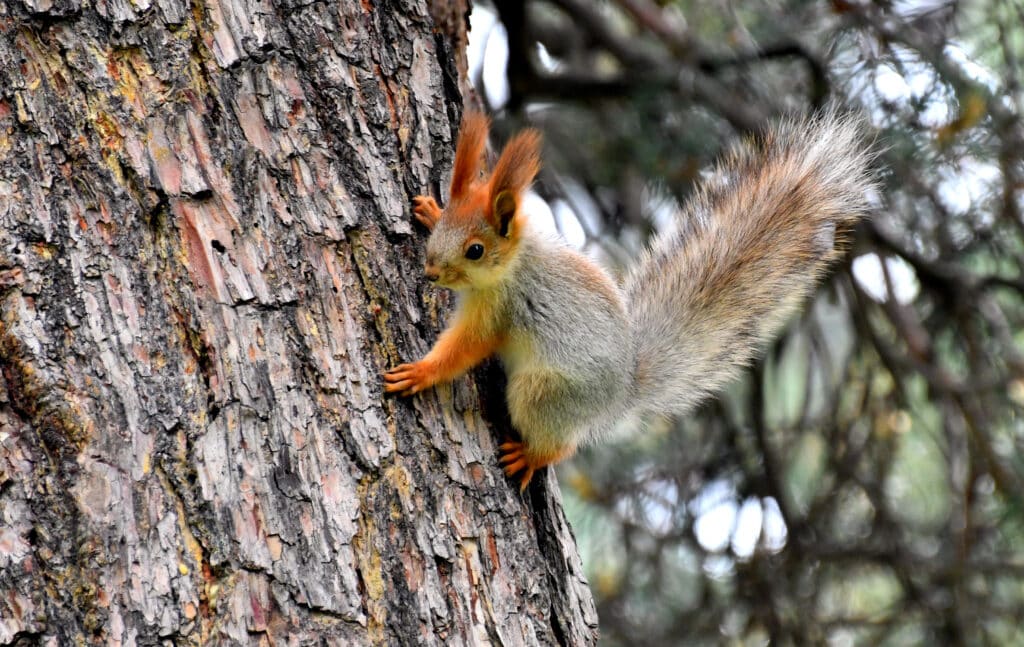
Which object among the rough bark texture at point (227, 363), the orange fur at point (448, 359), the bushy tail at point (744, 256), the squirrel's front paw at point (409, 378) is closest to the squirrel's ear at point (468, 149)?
the rough bark texture at point (227, 363)

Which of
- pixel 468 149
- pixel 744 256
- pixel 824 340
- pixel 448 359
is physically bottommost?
pixel 824 340

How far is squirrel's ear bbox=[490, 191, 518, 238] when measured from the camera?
175cm

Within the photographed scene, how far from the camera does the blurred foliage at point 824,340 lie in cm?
246

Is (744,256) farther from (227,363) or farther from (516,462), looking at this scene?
(227,363)

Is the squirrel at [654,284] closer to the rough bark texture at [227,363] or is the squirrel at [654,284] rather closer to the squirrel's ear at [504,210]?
the squirrel's ear at [504,210]

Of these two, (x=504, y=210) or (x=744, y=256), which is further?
(x=744, y=256)

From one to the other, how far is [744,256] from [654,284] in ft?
0.64

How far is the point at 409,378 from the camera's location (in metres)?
1.47

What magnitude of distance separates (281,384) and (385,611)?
1.08ft

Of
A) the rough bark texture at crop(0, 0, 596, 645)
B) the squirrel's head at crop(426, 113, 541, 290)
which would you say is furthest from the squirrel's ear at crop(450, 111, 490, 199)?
the rough bark texture at crop(0, 0, 596, 645)

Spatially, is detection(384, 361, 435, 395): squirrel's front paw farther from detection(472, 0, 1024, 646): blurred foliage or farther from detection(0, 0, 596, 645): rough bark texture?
detection(472, 0, 1024, 646): blurred foliage

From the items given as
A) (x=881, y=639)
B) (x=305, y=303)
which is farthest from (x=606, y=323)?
(x=881, y=639)

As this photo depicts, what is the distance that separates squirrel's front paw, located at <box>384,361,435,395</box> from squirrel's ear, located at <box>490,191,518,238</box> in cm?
38

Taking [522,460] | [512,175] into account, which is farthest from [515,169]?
[522,460]
